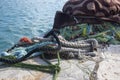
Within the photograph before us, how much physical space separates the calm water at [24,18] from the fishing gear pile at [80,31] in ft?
8.01

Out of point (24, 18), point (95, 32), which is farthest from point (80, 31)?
point (24, 18)

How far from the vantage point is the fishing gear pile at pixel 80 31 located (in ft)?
15.8

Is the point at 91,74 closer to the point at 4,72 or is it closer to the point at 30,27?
the point at 4,72

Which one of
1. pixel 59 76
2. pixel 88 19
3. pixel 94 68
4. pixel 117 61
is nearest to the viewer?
pixel 59 76

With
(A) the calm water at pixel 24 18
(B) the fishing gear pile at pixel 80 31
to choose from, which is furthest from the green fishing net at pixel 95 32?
(A) the calm water at pixel 24 18

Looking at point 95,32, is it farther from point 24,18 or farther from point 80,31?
point 24,18

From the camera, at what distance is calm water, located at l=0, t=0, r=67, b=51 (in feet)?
33.4

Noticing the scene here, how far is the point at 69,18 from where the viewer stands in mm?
6168

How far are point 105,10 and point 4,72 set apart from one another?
3146mm

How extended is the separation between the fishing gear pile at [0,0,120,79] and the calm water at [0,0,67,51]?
2441mm

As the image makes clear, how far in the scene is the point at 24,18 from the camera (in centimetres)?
1317

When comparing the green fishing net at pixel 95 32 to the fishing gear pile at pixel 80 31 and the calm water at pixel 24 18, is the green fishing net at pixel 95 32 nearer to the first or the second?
the fishing gear pile at pixel 80 31

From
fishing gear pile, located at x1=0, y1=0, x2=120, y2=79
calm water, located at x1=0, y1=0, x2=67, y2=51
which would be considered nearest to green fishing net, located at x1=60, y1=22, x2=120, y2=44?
fishing gear pile, located at x1=0, y1=0, x2=120, y2=79

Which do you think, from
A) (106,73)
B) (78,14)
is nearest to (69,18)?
(78,14)
